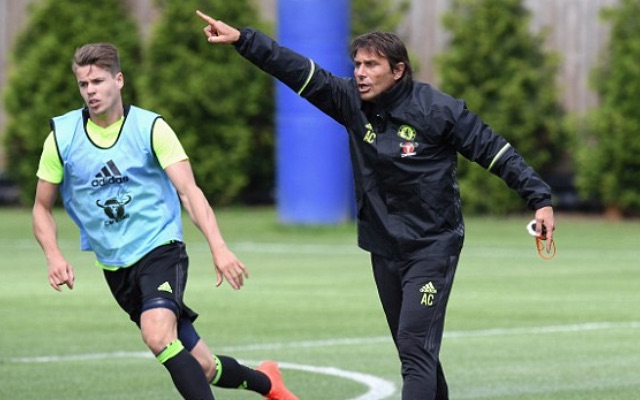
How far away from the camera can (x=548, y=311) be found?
47.6 feet

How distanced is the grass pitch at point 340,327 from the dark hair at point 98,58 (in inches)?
96.6

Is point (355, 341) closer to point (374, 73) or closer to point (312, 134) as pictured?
point (374, 73)

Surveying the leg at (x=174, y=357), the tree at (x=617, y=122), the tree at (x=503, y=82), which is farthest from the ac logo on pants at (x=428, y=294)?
the tree at (x=503, y=82)

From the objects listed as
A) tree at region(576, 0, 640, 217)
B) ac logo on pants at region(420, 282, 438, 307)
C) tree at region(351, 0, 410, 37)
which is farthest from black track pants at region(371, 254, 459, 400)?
tree at region(351, 0, 410, 37)

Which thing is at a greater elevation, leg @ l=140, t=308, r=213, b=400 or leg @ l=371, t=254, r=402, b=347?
leg @ l=371, t=254, r=402, b=347

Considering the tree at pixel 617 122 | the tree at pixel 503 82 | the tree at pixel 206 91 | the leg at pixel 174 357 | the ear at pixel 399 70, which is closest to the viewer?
the leg at pixel 174 357

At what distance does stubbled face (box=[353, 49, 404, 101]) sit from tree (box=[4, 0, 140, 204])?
24.8m

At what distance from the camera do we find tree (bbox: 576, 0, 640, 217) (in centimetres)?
2700

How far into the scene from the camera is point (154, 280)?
318 inches

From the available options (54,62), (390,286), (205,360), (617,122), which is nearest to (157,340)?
(205,360)

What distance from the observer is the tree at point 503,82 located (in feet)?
92.3

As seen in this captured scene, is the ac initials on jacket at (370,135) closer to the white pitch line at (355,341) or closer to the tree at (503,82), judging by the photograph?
the white pitch line at (355,341)

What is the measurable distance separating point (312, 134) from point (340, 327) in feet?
42.0

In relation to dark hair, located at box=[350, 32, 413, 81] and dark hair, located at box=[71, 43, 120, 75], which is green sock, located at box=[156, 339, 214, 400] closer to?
dark hair, located at box=[71, 43, 120, 75]
